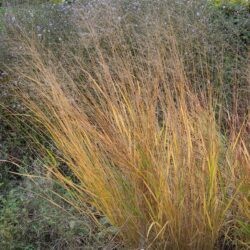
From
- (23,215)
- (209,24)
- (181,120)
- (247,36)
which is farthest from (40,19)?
(181,120)

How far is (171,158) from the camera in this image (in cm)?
304

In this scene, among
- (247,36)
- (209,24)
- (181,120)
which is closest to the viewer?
(181,120)

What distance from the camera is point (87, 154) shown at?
3.08 m

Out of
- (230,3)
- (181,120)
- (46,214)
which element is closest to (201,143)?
(181,120)

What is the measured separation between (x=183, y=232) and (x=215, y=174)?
13.7 inches

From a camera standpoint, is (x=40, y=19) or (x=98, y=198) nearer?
(x=98, y=198)

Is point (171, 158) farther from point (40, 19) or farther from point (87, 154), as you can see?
point (40, 19)

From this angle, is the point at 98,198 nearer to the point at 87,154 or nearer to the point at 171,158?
the point at 87,154

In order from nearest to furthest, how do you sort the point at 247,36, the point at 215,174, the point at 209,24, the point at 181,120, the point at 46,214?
the point at 215,174, the point at 181,120, the point at 46,214, the point at 209,24, the point at 247,36

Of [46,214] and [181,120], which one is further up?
[181,120]

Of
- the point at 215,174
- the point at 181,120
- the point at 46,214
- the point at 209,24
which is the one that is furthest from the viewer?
the point at 209,24

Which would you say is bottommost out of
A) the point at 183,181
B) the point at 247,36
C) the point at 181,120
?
the point at 247,36

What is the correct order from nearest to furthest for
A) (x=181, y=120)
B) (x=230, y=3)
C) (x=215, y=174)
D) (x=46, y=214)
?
(x=215, y=174) → (x=181, y=120) → (x=46, y=214) → (x=230, y=3)

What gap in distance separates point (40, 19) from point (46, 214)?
11.1 feet
